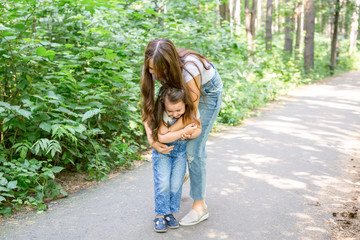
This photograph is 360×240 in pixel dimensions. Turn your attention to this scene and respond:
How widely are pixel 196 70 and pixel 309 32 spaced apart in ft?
56.1

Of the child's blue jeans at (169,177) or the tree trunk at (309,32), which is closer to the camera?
the child's blue jeans at (169,177)

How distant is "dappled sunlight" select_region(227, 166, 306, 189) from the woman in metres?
1.38

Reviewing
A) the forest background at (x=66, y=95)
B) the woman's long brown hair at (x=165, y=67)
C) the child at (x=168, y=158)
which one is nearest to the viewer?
the woman's long brown hair at (x=165, y=67)

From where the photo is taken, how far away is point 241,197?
4242 millimetres

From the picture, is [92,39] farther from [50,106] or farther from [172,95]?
[172,95]

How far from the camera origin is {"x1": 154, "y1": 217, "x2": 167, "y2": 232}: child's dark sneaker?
337cm

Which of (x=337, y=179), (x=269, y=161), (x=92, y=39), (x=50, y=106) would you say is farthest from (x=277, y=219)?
(x=92, y=39)

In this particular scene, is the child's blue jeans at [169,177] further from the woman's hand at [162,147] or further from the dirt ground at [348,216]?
the dirt ground at [348,216]

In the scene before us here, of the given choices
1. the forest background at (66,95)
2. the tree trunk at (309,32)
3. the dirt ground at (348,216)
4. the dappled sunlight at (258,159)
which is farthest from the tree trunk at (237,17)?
the dirt ground at (348,216)

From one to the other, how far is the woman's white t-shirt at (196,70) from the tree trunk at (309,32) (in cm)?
1662

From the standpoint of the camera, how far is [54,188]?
14.0ft

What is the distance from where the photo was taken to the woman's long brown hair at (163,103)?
311 cm

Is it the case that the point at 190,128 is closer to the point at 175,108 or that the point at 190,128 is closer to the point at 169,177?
the point at 175,108

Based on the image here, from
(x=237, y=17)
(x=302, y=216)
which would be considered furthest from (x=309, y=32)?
(x=302, y=216)
